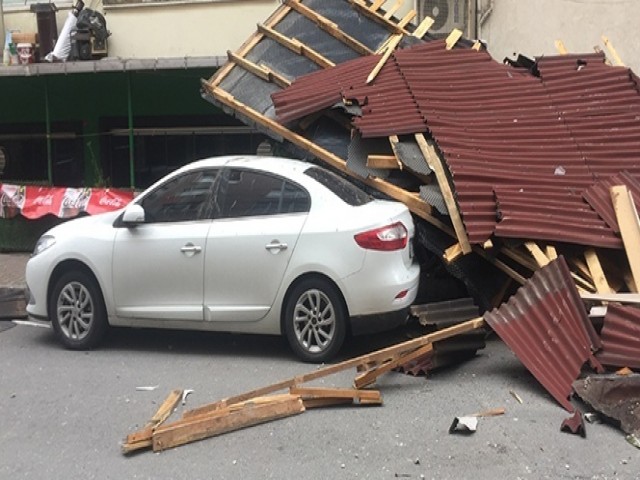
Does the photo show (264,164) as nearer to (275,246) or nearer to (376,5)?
(275,246)

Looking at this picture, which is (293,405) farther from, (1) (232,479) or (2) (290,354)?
(2) (290,354)

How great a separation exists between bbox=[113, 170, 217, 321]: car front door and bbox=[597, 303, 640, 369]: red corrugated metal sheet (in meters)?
3.47

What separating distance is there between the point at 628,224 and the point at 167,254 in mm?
4075

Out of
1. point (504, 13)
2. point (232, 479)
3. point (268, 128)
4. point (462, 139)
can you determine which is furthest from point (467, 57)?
point (232, 479)

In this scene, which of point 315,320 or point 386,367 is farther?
point 315,320

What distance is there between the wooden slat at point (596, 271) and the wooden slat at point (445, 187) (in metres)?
0.99

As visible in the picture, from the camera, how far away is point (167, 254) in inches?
279

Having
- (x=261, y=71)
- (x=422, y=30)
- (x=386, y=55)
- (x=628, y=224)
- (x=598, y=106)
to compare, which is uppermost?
(x=422, y=30)

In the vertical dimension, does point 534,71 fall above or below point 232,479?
above

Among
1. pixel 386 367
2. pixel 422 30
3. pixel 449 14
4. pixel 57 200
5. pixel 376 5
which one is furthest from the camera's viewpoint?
pixel 57 200

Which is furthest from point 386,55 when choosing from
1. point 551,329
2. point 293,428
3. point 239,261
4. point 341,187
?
point 293,428

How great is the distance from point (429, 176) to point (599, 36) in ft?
19.3

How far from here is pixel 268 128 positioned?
27.8 ft

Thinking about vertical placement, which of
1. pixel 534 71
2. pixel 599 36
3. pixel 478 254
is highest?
pixel 599 36
